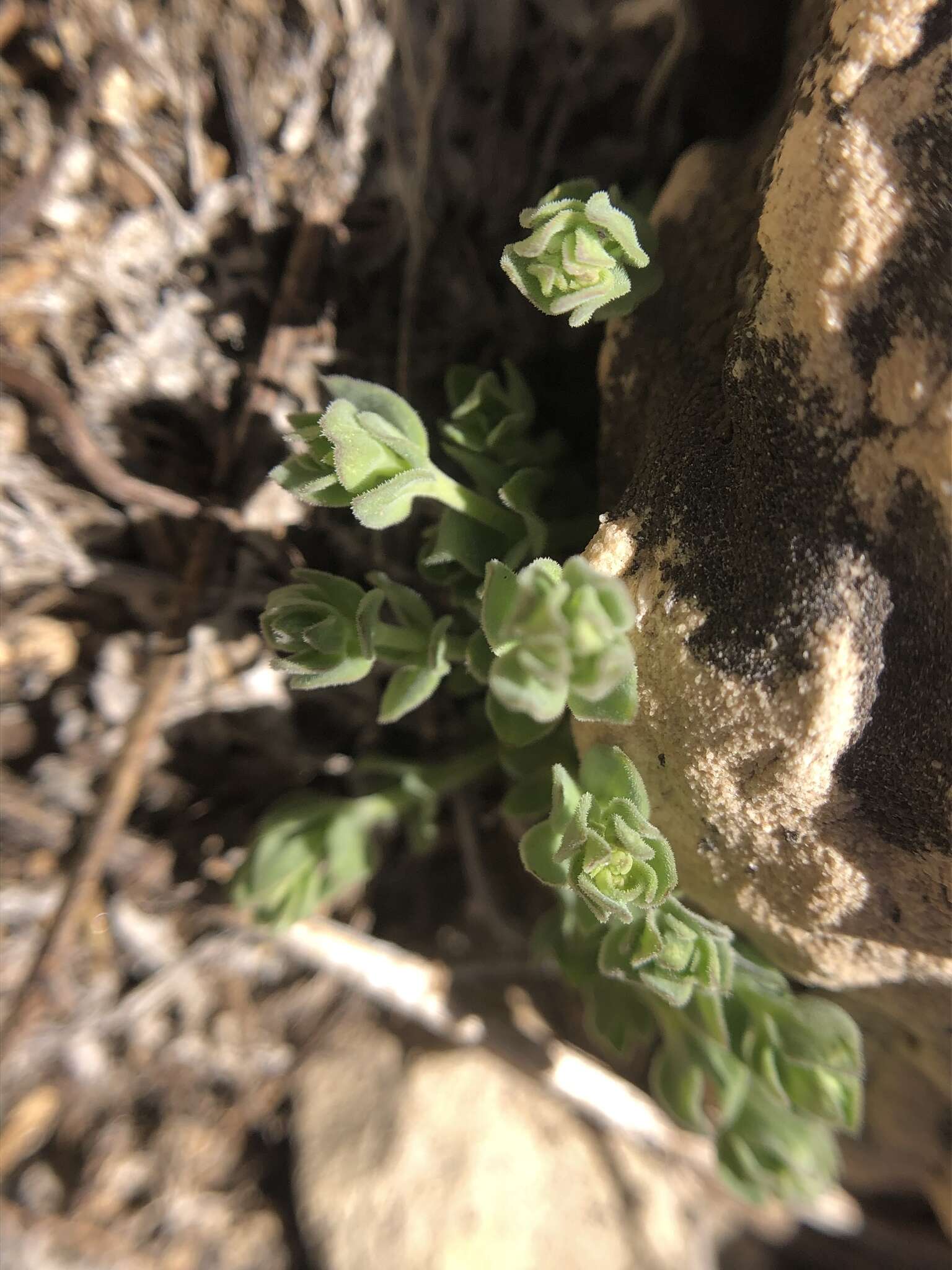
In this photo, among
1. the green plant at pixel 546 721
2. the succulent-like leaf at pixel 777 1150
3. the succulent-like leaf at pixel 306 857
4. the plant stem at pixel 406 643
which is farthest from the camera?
the succulent-like leaf at pixel 306 857

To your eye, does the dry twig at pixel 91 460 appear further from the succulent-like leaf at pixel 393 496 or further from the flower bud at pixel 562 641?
the flower bud at pixel 562 641

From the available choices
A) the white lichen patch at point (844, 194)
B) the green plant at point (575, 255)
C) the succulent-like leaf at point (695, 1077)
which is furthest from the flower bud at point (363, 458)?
the succulent-like leaf at point (695, 1077)

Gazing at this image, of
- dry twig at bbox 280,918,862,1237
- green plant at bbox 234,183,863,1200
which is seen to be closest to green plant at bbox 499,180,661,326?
green plant at bbox 234,183,863,1200

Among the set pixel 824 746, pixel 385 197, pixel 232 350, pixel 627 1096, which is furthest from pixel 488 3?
pixel 627 1096

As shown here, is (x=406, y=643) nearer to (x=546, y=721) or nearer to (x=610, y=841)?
(x=546, y=721)

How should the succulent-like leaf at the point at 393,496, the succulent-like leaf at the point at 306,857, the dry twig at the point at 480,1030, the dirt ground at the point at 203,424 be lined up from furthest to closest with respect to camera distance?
the dry twig at the point at 480,1030 < the succulent-like leaf at the point at 306,857 < the dirt ground at the point at 203,424 < the succulent-like leaf at the point at 393,496
